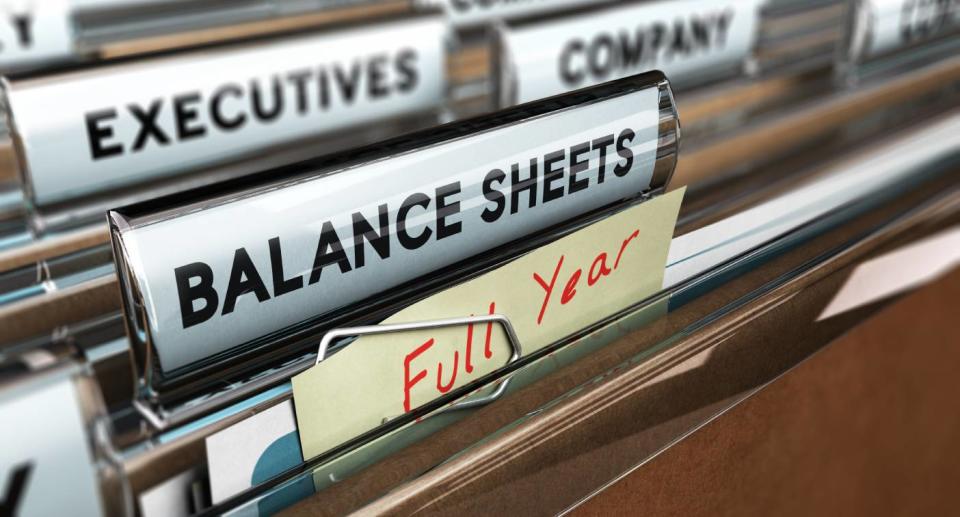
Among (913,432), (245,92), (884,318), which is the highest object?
(245,92)

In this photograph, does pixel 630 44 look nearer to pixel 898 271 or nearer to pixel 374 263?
pixel 898 271

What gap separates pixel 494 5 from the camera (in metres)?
1.01

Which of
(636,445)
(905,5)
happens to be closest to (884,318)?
(636,445)

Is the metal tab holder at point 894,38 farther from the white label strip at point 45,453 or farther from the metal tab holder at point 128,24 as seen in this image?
the white label strip at point 45,453

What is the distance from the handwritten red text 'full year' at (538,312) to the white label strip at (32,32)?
2.06 feet

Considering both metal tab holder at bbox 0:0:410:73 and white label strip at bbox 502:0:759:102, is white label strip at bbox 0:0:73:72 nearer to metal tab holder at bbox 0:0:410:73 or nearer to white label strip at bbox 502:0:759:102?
metal tab holder at bbox 0:0:410:73

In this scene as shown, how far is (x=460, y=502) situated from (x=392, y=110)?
377mm

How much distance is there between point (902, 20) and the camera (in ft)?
2.29

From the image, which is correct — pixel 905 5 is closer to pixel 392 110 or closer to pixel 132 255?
pixel 392 110

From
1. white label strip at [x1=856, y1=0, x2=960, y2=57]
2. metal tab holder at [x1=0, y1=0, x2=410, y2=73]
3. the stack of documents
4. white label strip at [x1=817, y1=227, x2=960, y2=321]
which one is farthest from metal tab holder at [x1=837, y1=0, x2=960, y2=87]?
metal tab holder at [x1=0, y1=0, x2=410, y2=73]

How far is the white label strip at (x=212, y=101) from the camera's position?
1.42ft

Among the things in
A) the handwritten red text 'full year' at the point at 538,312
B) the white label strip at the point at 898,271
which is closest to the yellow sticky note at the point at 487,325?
the handwritten red text 'full year' at the point at 538,312

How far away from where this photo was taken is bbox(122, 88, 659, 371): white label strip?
245 mm

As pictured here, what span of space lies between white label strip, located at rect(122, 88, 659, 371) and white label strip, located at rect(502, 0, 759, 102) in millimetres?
234
